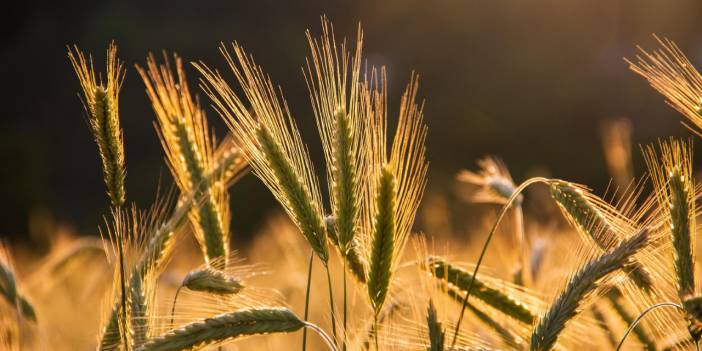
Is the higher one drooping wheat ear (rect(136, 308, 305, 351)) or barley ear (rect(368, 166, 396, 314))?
→ barley ear (rect(368, 166, 396, 314))

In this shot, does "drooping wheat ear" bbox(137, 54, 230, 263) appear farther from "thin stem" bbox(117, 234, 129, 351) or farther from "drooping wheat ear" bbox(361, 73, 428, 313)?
"drooping wheat ear" bbox(361, 73, 428, 313)

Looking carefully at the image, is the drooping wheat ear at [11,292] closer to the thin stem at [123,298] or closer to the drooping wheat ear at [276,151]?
the thin stem at [123,298]

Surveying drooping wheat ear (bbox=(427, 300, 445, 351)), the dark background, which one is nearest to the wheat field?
drooping wheat ear (bbox=(427, 300, 445, 351))

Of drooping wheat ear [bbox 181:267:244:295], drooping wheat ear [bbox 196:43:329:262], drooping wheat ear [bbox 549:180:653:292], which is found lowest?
drooping wheat ear [bbox 181:267:244:295]

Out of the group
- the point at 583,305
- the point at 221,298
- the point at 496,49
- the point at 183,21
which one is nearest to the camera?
the point at 583,305

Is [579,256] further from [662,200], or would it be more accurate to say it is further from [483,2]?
[483,2]

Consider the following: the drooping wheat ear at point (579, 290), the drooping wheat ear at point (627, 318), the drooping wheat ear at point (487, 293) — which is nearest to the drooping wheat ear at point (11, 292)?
the drooping wheat ear at point (487, 293)

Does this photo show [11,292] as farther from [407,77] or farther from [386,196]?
[407,77]

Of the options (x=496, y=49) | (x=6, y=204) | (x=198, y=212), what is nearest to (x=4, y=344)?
(x=198, y=212)
